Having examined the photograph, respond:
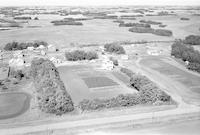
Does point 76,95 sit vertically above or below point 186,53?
below

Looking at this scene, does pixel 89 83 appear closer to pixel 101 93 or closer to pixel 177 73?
pixel 101 93

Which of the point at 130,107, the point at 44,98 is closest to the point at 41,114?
the point at 44,98

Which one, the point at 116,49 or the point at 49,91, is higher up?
the point at 116,49

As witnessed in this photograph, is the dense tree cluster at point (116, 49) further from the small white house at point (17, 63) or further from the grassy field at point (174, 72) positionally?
the small white house at point (17, 63)

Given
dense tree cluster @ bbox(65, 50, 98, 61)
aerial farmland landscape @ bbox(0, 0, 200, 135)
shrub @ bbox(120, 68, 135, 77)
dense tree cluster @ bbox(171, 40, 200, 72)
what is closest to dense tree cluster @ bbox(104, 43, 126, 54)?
aerial farmland landscape @ bbox(0, 0, 200, 135)

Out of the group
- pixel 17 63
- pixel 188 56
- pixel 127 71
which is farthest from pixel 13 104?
pixel 188 56

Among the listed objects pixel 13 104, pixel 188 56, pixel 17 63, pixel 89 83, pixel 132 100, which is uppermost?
pixel 188 56

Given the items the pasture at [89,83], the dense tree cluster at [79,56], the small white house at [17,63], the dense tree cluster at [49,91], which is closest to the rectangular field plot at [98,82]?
the pasture at [89,83]

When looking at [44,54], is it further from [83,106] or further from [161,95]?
[161,95]
